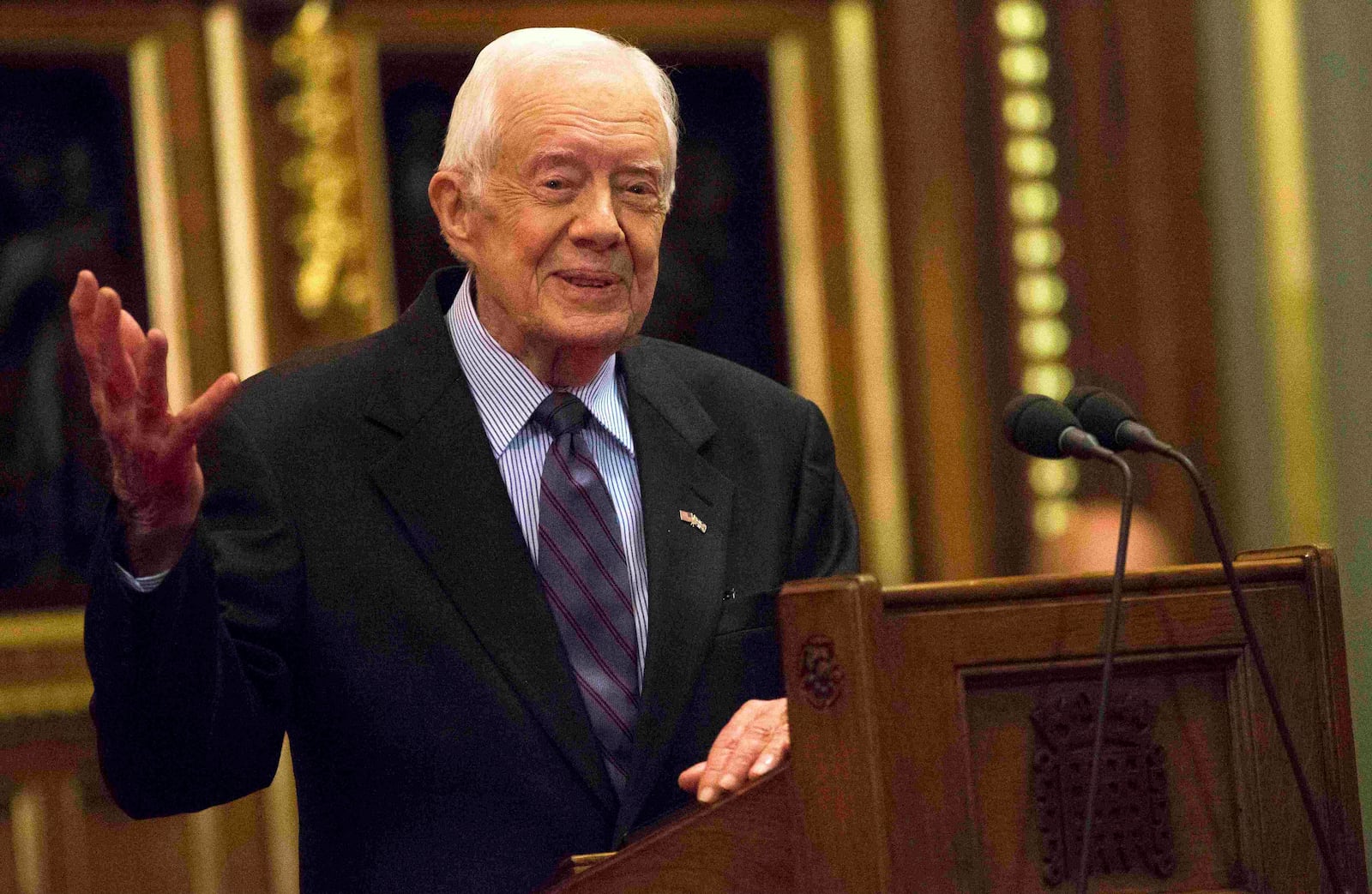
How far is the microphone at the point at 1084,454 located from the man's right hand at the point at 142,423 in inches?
32.4

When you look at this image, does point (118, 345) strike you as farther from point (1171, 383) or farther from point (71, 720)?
point (1171, 383)

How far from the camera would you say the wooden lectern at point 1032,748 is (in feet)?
5.13

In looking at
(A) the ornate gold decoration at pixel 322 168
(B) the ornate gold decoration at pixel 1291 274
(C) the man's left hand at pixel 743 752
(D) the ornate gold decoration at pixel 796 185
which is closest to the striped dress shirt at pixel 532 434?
(C) the man's left hand at pixel 743 752

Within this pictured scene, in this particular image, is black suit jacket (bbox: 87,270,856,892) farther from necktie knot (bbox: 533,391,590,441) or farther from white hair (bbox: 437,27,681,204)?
white hair (bbox: 437,27,681,204)

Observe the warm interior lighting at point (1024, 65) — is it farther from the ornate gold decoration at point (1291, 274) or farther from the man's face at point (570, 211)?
the man's face at point (570, 211)

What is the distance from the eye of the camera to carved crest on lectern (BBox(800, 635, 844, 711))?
156 centimetres

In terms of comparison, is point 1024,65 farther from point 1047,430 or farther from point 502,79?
point 1047,430

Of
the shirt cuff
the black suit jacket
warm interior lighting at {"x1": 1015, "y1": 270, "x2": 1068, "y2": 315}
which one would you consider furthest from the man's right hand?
warm interior lighting at {"x1": 1015, "y1": 270, "x2": 1068, "y2": 315}

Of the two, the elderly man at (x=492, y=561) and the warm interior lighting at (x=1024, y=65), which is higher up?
the warm interior lighting at (x=1024, y=65)

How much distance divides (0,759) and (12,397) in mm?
954

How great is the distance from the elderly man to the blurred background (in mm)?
2317

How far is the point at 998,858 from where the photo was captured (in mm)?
1629

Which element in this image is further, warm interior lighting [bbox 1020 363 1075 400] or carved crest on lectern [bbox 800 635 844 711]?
warm interior lighting [bbox 1020 363 1075 400]

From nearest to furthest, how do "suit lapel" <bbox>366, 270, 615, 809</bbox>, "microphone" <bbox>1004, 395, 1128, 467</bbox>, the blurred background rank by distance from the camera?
"microphone" <bbox>1004, 395, 1128, 467</bbox> < "suit lapel" <bbox>366, 270, 615, 809</bbox> < the blurred background
